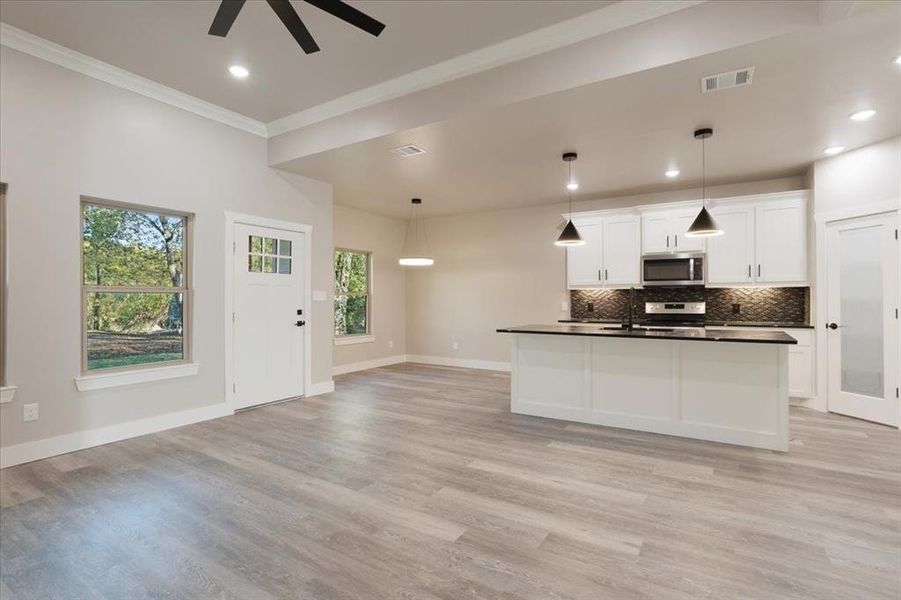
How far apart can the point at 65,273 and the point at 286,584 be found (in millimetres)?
3226

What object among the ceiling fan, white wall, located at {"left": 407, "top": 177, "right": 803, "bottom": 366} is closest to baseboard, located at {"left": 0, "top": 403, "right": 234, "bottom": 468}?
the ceiling fan

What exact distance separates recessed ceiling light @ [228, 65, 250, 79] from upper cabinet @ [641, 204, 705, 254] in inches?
201

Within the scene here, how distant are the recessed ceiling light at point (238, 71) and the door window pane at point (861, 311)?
6.16 m

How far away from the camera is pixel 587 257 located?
661 centimetres

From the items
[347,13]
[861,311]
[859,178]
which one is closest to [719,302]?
[861,311]

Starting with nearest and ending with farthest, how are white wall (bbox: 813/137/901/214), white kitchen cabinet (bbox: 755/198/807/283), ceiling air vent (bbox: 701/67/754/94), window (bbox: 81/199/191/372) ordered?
ceiling air vent (bbox: 701/67/754/94), window (bbox: 81/199/191/372), white wall (bbox: 813/137/901/214), white kitchen cabinet (bbox: 755/198/807/283)

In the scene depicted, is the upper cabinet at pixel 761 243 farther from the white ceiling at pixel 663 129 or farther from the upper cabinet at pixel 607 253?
the upper cabinet at pixel 607 253

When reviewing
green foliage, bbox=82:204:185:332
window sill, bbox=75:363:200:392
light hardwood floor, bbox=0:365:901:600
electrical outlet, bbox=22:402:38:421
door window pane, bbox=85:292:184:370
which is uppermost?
green foliage, bbox=82:204:185:332

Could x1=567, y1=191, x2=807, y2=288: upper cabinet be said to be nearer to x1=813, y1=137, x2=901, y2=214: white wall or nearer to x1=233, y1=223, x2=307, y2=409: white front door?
x1=813, y1=137, x2=901, y2=214: white wall

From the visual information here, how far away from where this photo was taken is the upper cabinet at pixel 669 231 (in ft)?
19.1

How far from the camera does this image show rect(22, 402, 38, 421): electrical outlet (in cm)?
333

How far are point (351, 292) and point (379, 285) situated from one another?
0.61 m

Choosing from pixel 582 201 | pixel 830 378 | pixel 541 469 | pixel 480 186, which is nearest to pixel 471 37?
pixel 480 186

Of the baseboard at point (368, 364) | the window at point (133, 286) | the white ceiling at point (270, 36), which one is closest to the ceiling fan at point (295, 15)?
the white ceiling at point (270, 36)
